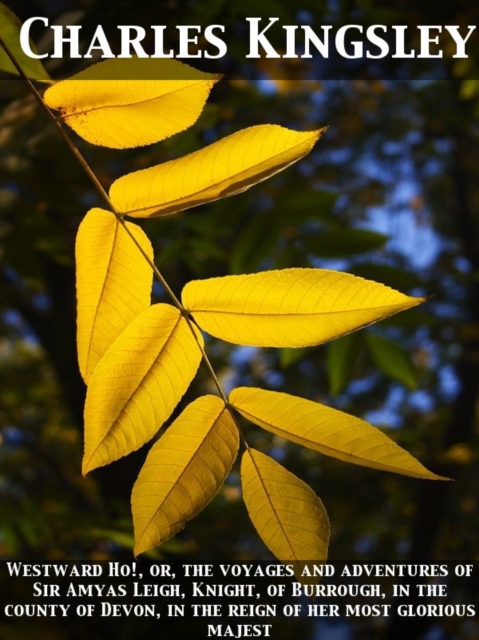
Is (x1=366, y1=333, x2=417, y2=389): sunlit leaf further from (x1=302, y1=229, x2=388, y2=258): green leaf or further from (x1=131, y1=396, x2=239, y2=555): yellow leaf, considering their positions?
(x1=131, y1=396, x2=239, y2=555): yellow leaf

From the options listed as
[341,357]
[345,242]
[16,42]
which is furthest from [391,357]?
[16,42]

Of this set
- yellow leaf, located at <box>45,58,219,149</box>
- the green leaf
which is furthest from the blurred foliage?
yellow leaf, located at <box>45,58,219,149</box>

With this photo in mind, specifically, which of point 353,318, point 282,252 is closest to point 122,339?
point 353,318

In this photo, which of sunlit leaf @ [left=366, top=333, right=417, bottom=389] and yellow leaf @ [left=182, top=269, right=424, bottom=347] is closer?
yellow leaf @ [left=182, top=269, right=424, bottom=347]

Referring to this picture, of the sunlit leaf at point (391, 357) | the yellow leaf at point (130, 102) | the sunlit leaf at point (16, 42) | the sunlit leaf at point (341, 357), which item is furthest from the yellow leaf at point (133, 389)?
the sunlit leaf at point (391, 357)

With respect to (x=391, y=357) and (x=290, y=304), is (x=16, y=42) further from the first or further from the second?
(x=391, y=357)

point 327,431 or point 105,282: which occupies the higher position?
point 105,282

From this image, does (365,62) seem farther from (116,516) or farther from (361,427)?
(361,427)
